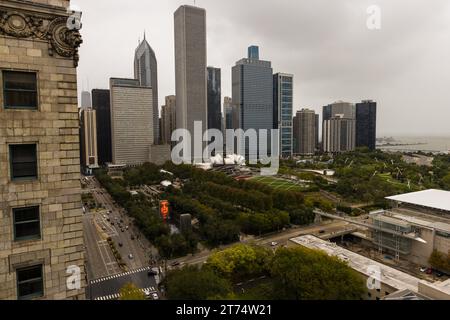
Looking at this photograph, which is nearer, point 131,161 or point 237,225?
point 237,225

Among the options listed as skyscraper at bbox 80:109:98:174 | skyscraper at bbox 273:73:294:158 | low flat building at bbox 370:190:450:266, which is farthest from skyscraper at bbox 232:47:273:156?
low flat building at bbox 370:190:450:266

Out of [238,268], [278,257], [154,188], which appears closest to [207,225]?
[238,268]

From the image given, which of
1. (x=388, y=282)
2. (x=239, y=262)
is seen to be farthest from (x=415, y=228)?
(x=239, y=262)

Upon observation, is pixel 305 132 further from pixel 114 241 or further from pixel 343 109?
pixel 114 241

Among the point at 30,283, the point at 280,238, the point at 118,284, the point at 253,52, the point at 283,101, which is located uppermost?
the point at 253,52
